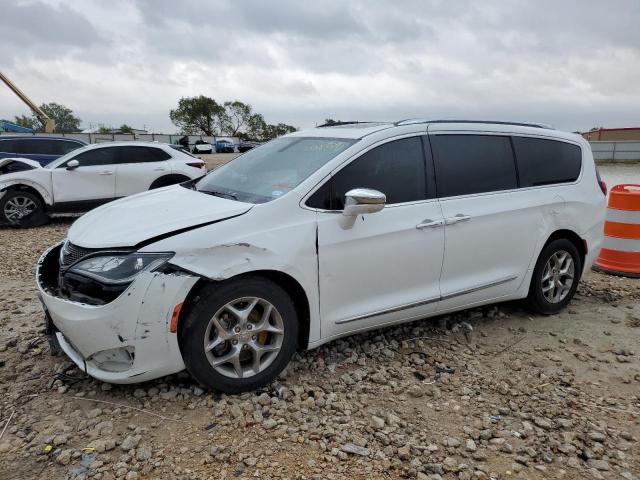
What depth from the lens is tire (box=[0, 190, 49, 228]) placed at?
899 cm

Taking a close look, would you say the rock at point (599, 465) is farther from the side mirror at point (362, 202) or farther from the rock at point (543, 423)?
the side mirror at point (362, 202)

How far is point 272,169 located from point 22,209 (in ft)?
23.3

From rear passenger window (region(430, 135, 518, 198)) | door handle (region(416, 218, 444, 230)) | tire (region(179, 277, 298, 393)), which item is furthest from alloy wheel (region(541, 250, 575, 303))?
tire (region(179, 277, 298, 393))

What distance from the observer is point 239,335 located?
3098 mm

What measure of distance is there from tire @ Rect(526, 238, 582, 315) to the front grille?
3.54 metres

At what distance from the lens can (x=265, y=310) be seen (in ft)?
10.4

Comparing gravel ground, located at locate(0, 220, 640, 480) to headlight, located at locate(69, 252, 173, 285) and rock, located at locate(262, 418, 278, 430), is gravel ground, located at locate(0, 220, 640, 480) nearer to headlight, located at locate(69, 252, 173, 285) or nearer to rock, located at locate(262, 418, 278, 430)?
rock, located at locate(262, 418, 278, 430)

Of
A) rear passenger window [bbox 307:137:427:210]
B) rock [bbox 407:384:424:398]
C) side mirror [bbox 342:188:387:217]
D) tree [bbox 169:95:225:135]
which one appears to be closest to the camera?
side mirror [bbox 342:188:387:217]

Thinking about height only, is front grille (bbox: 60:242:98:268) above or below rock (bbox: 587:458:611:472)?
above

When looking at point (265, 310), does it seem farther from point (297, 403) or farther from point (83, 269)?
point (83, 269)

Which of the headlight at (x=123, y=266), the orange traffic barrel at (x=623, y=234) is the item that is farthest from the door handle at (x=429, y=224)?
the orange traffic barrel at (x=623, y=234)

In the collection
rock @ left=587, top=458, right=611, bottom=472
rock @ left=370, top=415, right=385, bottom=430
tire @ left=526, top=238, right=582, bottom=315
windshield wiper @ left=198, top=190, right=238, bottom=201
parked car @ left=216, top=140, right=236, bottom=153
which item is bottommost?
rock @ left=587, top=458, right=611, bottom=472

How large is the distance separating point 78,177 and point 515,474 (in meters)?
8.91

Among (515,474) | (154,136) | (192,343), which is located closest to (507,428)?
(515,474)
